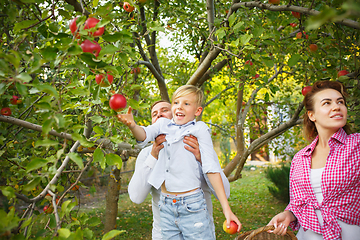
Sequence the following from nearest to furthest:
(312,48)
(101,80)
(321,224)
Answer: (101,80)
(321,224)
(312,48)

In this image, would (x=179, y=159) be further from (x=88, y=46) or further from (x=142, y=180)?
(x=88, y=46)

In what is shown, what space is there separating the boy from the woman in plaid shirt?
1.54 feet

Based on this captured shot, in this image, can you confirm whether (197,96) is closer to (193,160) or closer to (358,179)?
(193,160)

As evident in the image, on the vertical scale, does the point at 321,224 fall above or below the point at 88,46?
below

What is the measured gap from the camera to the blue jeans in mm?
1649

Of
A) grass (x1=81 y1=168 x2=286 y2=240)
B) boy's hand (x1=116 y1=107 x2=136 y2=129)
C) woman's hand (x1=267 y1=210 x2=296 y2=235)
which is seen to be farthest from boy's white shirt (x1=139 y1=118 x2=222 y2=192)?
grass (x1=81 y1=168 x2=286 y2=240)

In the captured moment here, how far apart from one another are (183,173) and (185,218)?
289 millimetres

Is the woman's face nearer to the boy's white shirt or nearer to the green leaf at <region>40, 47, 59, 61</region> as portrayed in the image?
the boy's white shirt

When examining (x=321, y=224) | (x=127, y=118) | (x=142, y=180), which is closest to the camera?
(x=127, y=118)

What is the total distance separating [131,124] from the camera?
145cm

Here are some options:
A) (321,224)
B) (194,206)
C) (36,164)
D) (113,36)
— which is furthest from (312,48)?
(36,164)

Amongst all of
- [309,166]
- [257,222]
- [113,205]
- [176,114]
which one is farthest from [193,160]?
[257,222]

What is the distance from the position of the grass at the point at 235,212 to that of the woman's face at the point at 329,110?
3568 mm

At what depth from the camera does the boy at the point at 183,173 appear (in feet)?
5.44
